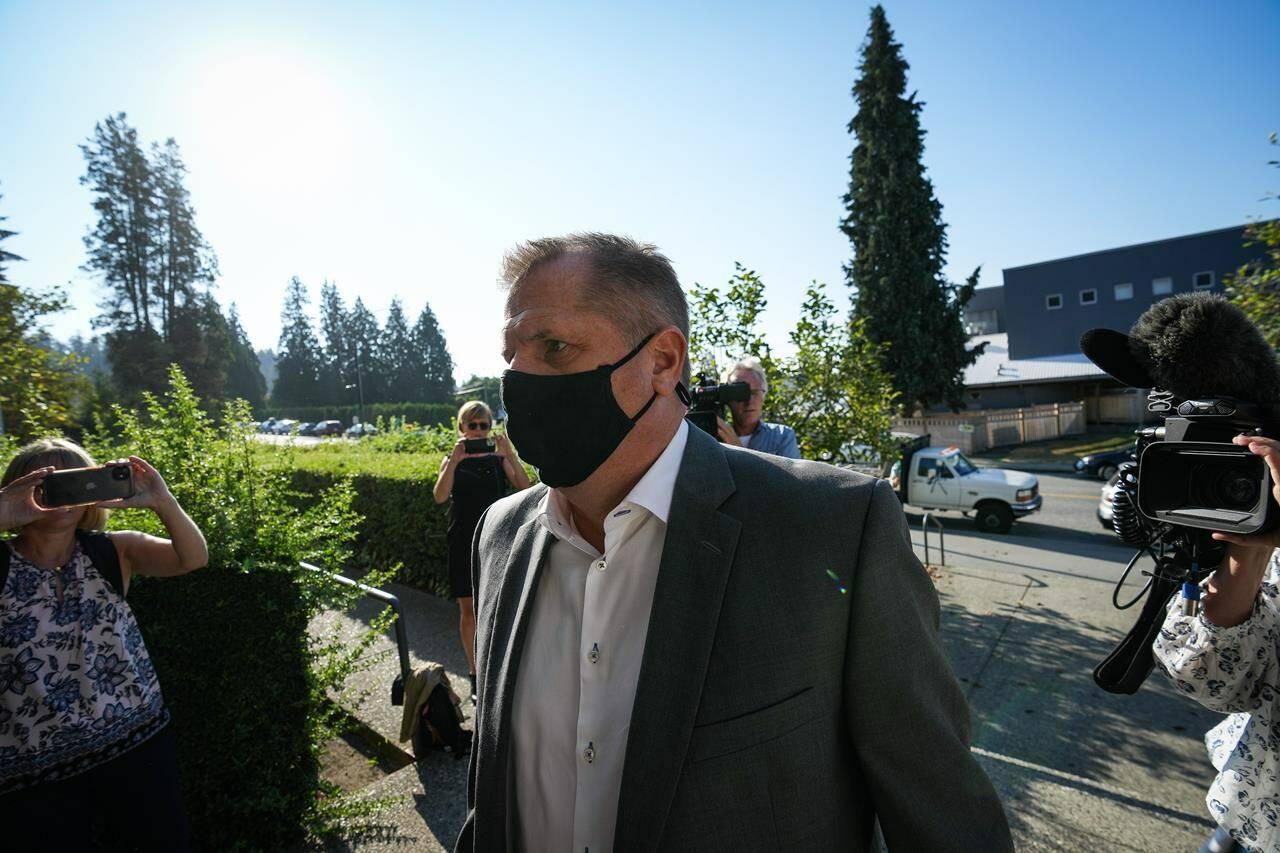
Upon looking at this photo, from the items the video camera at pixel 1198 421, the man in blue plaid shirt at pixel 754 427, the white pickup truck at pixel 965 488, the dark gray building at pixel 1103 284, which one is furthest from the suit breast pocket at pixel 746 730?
the dark gray building at pixel 1103 284

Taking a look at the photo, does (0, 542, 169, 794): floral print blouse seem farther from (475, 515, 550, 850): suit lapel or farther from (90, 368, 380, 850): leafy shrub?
(475, 515, 550, 850): suit lapel

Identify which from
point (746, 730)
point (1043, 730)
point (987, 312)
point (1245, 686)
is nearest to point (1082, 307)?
point (987, 312)

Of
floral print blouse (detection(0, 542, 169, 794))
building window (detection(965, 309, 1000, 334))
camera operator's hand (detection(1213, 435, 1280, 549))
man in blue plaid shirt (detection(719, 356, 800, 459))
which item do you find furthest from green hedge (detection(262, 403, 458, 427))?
camera operator's hand (detection(1213, 435, 1280, 549))

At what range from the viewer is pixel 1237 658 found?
1.71 m

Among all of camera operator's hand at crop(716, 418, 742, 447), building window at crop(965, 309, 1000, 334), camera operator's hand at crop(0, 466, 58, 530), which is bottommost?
camera operator's hand at crop(716, 418, 742, 447)

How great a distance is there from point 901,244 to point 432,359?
5412cm

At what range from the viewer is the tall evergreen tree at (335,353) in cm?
6600

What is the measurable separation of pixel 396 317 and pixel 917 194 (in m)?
57.1

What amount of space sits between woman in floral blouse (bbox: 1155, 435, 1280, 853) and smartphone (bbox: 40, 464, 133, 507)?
12.2ft

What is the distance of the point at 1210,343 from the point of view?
1.65 meters

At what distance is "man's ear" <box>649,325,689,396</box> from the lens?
1605 mm

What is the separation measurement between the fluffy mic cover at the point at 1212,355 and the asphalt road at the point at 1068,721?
8.38ft

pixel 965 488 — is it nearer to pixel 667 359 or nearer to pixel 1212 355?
pixel 1212 355

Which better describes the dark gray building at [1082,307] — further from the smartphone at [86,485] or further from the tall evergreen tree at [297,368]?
the tall evergreen tree at [297,368]
